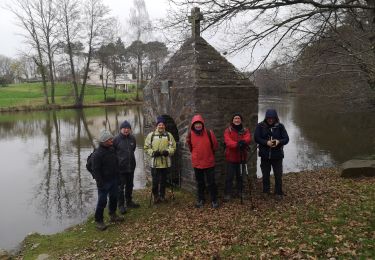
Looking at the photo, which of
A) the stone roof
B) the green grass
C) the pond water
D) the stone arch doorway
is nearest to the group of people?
the stone roof

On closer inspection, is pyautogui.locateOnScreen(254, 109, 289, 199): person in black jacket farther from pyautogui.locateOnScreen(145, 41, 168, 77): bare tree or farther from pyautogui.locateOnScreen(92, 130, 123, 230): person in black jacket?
pyautogui.locateOnScreen(145, 41, 168, 77): bare tree

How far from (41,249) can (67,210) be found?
3.41 meters

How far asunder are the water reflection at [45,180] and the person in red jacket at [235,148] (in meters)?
4.49

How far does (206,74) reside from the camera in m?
8.92

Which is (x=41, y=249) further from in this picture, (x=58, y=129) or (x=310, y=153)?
(x=58, y=129)

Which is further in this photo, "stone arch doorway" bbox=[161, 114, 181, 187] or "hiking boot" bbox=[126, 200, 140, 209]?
"stone arch doorway" bbox=[161, 114, 181, 187]

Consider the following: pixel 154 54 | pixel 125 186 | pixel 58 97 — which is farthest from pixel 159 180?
pixel 58 97

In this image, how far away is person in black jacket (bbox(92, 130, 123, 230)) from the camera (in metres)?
7.46

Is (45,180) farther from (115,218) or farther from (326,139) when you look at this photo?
(326,139)

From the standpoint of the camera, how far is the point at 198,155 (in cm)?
796

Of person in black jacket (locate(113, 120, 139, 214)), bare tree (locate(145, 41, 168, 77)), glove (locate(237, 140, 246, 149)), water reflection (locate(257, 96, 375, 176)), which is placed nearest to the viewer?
glove (locate(237, 140, 246, 149))

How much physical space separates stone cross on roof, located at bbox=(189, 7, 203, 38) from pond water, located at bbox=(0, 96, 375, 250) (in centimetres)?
575

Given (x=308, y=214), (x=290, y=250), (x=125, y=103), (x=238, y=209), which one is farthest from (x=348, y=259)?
(x=125, y=103)

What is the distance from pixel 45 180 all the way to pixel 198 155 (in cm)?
875
